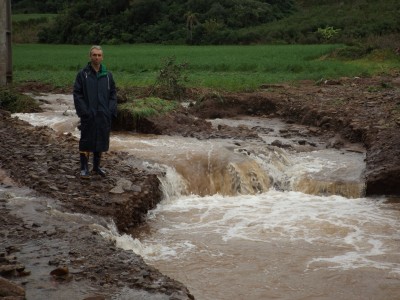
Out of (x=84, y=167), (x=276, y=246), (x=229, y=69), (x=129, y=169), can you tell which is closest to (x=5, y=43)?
(x=129, y=169)

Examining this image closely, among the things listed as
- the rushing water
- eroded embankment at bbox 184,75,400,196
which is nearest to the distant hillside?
eroded embankment at bbox 184,75,400,196

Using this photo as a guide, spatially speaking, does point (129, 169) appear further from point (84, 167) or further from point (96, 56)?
point (96, 56)

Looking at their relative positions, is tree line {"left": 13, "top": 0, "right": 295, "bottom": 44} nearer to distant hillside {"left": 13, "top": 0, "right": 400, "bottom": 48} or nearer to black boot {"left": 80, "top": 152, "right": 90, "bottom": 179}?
distant hillside {"left": 13, "top": 0, "right": 400, "bottom": 48}

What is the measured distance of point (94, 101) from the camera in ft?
27.2

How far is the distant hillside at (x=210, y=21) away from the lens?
152 ft

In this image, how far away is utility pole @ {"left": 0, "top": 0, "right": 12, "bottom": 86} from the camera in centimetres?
1805

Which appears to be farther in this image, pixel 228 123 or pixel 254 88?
pixel 254 88

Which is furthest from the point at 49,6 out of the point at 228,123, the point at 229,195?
the point at 229,195

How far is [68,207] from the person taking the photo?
7883 mm

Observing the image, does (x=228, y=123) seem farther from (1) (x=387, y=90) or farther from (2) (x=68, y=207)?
(2) (x=68, y=207)

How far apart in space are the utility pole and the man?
35.0ft

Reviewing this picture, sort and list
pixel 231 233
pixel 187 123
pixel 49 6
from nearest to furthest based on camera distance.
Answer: pixel 231 233, pixel 187 123, pixel 49 6

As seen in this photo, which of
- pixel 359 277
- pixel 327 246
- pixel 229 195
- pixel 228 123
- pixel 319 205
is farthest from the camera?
pixel 228 123

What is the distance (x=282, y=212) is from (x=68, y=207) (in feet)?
11.4
